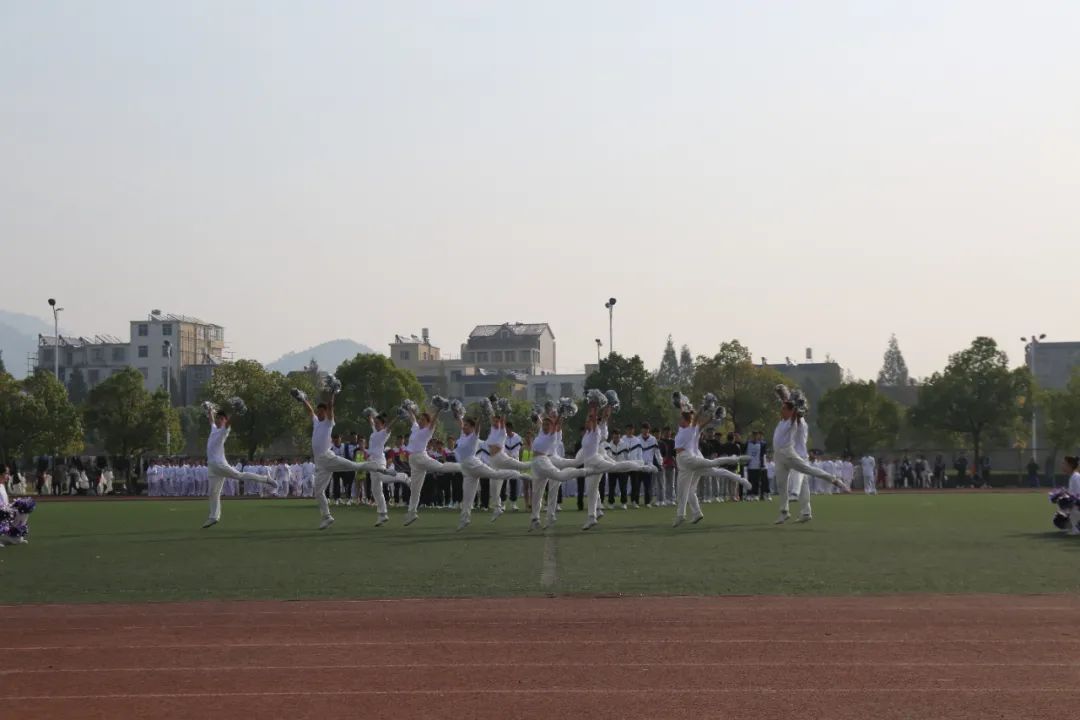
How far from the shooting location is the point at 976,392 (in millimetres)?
65750

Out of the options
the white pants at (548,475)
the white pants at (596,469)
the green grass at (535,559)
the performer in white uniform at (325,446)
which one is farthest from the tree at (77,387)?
the white pants at (596,469)

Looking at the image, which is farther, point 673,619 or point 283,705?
point 673,619

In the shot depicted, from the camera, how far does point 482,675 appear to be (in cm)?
967

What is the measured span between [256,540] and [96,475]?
41.6 meters

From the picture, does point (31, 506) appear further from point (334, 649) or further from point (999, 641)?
point (999, 641)

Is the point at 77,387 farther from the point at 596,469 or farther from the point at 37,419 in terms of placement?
the point at 596,469

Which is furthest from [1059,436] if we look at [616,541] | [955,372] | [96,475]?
[616,541]

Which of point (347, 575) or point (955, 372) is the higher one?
point (955, 372)

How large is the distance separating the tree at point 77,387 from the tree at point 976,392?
357 feet

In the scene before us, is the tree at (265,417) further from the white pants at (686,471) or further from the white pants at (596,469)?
the white pants at (686,471)

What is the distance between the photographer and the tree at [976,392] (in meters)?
65.6

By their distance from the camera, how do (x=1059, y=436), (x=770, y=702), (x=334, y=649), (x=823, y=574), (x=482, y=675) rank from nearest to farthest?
(x=770, y=702) → (x=482, y=675) → (x=334, y=649) → (x=823, y=574) → (x=1059, y=436)

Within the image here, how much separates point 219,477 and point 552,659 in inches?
567

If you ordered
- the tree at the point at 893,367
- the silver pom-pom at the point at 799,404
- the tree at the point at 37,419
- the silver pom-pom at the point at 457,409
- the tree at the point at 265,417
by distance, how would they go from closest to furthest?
the silver pom-pom at the point at 799,404 → the silver pom-pom at the point at 457,409 → the tree at the point at 37,419 → the tree at the point at 265,417 → the tree at the point at 893,367
